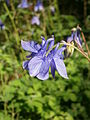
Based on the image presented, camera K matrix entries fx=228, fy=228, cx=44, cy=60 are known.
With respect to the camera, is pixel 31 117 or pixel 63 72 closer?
pixel 63 72

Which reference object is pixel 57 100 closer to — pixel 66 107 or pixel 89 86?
pixel 66 107

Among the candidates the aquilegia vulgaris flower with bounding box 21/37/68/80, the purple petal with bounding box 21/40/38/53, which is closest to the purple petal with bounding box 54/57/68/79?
the aquilegia vulgaris flower with bounding box 21/37/68/80

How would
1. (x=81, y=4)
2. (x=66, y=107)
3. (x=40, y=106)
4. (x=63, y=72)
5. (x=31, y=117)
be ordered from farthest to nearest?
1. (x=81, y=4)
2. (x=66, y=107)
3. (x=31, y=117)
4. (x=40, y=106)
5. (x=63, y=72)

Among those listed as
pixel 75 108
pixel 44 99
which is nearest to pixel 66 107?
pixel 75 108

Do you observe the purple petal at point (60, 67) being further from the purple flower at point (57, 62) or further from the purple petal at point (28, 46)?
the purple petal at point (28, 46)

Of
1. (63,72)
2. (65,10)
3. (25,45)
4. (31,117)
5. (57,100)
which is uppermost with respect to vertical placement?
(65,10)

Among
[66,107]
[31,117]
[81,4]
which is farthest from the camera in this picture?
[81,4]

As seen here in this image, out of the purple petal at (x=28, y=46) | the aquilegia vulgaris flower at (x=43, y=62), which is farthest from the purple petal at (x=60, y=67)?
the purple petal at (x=28, y=46)

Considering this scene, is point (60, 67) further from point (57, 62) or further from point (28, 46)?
point (28, 46)
